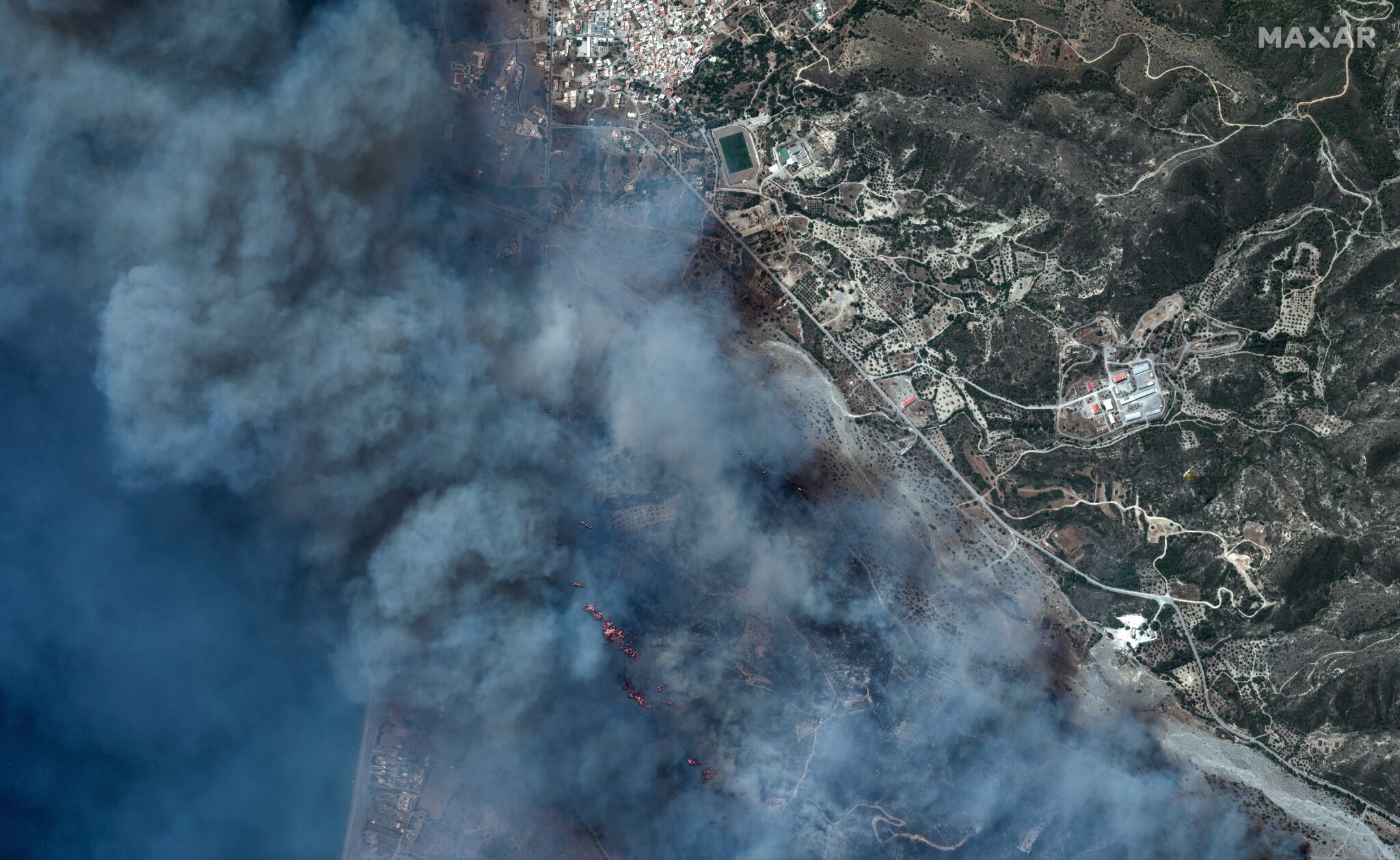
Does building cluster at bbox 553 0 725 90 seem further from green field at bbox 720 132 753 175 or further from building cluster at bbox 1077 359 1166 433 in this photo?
building cluster at bbox 1077 359 1166 433

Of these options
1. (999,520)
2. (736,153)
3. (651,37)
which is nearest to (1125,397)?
(999,520)

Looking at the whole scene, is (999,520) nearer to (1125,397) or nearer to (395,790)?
(1125,397)

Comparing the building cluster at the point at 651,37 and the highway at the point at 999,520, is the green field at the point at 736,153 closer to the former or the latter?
the highway at the point at 999,520

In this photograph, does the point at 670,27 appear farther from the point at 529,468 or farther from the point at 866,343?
the point at 529,468

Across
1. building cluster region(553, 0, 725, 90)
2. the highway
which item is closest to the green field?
the highway

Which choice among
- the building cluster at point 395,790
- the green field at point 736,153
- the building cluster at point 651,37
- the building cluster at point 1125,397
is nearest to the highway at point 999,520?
the green field at point 736,153

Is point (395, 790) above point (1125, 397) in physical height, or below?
below
